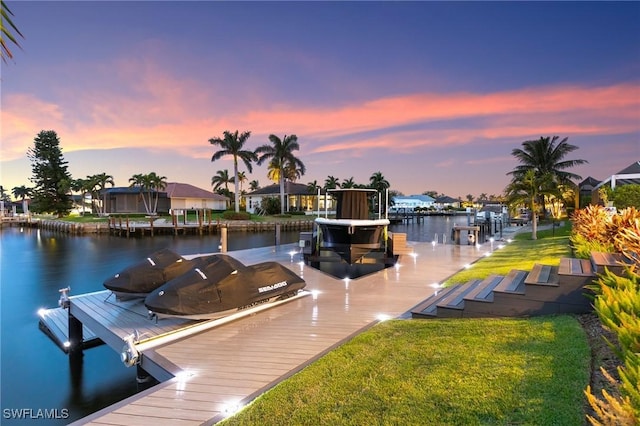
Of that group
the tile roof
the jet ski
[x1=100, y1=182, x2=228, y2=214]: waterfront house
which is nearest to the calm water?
the jet ski

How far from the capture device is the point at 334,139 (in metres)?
36.9

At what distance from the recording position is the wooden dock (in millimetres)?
3432

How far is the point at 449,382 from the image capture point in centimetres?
321

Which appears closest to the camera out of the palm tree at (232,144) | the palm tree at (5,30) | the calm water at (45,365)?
the palm tree at (5,30)

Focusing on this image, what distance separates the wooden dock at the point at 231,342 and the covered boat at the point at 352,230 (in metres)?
4.08

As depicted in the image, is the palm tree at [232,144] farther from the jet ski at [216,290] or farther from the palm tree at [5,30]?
the palm tree at [5,30]

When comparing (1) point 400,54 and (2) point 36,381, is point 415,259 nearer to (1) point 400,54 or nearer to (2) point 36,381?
(2) point 36,381

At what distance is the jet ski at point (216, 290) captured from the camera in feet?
17.8

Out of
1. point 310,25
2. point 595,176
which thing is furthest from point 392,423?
point 595,176

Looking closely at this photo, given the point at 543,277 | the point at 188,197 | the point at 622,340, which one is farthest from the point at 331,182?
the point at 622,340

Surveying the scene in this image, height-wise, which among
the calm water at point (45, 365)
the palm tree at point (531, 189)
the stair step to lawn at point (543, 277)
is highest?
the palm tree at point (531, 189)

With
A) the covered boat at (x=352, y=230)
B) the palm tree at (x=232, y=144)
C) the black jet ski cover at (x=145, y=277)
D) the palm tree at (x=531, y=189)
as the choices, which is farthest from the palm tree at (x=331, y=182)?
the black jet ski cover at (x=145, y=277)

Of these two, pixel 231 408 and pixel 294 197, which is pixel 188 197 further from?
pixel 231 408

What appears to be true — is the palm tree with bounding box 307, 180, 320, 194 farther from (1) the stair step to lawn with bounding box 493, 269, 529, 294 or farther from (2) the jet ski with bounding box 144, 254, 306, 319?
(1) the stair step to lawn with bounding box 493, 269, 529, 294
